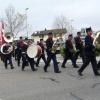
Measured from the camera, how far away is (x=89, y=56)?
11.8 meters

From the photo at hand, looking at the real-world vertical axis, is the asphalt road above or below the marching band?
below

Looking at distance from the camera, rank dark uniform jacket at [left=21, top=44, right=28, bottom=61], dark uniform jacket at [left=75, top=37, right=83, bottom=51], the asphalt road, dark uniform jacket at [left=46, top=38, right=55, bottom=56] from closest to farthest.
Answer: the asphalt road, dark uniform jacket at [left=46, top=38, right=55, bottom=56], dark uniform jacket at [left=21, top=44, right=28, bottom=61], dark uniform jacket at [left=75, top=37, right=83, bottom=51]

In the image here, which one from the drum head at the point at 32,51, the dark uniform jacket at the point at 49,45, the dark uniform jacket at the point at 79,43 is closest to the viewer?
the dark uniform jacket at the point at 49,45

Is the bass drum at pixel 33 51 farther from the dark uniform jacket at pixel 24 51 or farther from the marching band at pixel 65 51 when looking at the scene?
the dark uniform jacket at pixel 24 51

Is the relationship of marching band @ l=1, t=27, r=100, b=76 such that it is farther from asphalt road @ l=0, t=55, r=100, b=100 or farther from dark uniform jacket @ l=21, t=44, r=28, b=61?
asphalt road @ l=0, t=55, r=100, b=100

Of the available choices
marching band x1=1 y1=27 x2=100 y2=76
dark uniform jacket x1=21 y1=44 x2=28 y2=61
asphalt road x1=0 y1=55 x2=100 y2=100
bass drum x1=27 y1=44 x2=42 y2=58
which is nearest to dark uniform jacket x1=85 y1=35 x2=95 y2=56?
marching band x1=1 y1=27 x2=100 y2=76

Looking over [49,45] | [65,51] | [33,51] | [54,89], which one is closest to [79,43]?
[65,51]

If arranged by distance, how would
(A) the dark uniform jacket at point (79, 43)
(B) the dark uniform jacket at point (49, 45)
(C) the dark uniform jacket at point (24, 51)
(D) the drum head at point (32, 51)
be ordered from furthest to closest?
(A) the dark uniform jacket at point (79, 43)
(C) the dark uniform jacket at point (24, 51)
(D) the drum head at point (32, 51)
(B) the dark uniform jacket at point (49, 45)

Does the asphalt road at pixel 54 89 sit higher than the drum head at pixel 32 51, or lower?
lower

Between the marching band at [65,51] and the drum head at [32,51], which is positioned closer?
the marching band at [65,51]

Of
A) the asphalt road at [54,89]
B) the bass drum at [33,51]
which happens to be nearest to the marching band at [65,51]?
the bass drum at [33,51]

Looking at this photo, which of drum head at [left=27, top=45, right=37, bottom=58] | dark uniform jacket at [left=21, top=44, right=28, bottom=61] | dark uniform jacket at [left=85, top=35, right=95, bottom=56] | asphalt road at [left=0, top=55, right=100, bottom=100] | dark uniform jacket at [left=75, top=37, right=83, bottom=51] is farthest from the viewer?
dark uniform jacket at [left=75, top=37, right=83, bottom=51]

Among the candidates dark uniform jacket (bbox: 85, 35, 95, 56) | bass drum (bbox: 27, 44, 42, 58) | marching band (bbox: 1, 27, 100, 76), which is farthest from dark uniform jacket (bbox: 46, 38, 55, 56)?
dark uniform jacket (bbox: 85, 35, 95, 56)

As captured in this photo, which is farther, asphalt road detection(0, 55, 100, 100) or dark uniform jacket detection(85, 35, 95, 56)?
dark uniform jacket detection(85, 35, 95, 56)
